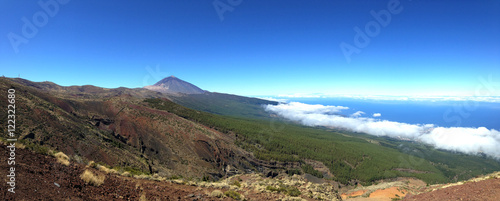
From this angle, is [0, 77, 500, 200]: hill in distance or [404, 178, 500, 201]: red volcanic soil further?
[0, 77, 500, 200]: hill in distance

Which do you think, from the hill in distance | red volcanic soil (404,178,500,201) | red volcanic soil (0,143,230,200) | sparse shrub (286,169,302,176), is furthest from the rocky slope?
red volcanic soil (404,178,500,201)

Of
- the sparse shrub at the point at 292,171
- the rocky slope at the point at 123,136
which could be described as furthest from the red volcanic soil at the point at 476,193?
the sparse shrub at the point at 292,171

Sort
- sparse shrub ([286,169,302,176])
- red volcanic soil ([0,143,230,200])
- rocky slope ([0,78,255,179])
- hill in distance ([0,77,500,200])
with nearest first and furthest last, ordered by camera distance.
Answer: red volcanic soil ([0,143,230,200]) → hill in distance ([0,77,500,200]) → rocky slope ([0,78,255,179]) → sparse shrub ([286,169,302,176])

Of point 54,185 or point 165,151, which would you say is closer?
point 54,185

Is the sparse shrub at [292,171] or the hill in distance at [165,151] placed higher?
the hill in distance at [165,151]

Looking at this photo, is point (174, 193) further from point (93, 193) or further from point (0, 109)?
point (0, 109)

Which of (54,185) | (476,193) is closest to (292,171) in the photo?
(476,193)

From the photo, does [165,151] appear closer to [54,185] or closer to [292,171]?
[54,185]

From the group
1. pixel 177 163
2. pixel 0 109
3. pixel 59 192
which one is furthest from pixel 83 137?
pixel 59 192

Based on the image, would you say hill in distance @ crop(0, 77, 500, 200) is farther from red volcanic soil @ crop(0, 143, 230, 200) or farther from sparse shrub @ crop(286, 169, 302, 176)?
red volcanic soil @ crop(0, 143, 230, 200)

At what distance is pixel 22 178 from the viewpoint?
662cm

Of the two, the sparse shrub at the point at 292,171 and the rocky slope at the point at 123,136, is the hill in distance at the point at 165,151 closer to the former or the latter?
the sparse shrub at the point at 292,171

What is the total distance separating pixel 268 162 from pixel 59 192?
1992 inches

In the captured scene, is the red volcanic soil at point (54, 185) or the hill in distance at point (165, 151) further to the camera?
the hill in distance at point (165, 151)
